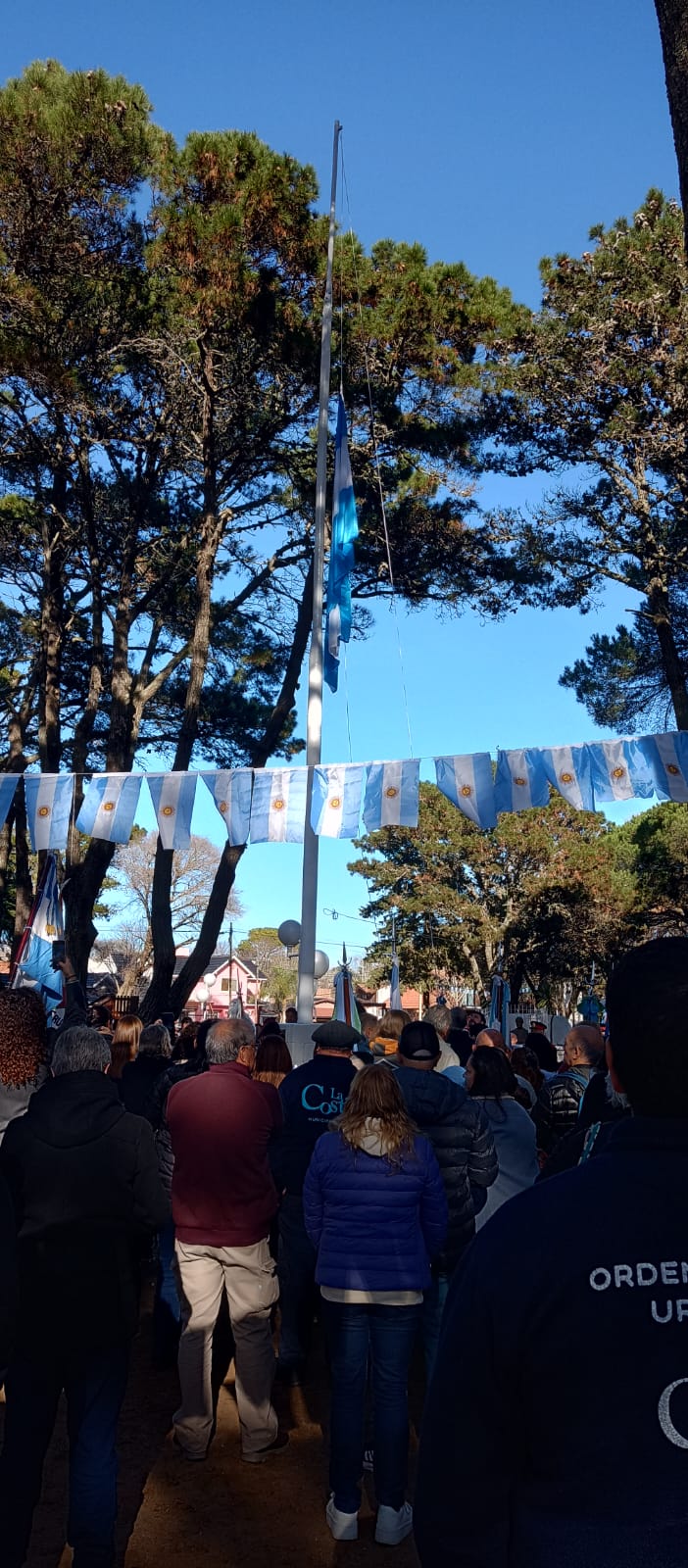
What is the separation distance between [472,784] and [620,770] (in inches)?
60.1

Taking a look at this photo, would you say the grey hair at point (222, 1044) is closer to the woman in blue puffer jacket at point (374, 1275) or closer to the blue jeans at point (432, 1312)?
the woman in blue puffer jacket at point (374, 1275)

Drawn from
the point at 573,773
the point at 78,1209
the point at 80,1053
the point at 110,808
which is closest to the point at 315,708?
the point at 110,808

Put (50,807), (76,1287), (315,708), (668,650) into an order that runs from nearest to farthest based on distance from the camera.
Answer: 1. (76,1287)
2. (315,708)
3. (50,807)
4. (668,650)

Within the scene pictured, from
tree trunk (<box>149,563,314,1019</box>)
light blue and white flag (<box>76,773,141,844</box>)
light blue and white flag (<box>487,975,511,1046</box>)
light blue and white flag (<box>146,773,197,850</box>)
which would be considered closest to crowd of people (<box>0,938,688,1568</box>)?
light blue and white flag (<box>146,773,197,850</box>)

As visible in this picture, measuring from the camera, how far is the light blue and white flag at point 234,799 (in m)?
12.4

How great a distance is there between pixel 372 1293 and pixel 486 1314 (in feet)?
9.47

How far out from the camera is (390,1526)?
4016 mm

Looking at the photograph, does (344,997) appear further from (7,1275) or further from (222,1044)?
(7,1275)

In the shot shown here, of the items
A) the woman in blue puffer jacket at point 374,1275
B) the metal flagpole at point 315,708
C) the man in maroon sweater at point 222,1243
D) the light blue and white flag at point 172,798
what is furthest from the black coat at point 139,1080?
the light blue and white flag at point 172,798

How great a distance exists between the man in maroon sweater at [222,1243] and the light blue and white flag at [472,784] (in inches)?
301

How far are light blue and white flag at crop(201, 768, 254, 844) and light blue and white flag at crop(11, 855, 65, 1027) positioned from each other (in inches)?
74.9

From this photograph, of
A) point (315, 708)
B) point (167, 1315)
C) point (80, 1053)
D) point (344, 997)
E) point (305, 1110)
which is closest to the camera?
point (80, 1053)

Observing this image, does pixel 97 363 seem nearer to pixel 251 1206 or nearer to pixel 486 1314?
pixel 251 1206

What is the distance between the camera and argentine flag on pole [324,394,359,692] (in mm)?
12664
